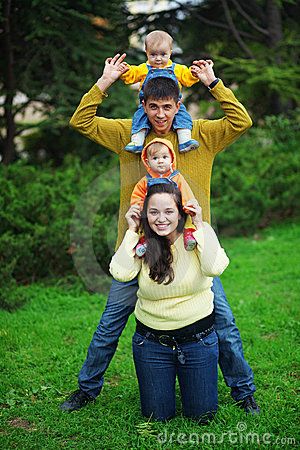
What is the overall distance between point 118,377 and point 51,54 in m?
5.06

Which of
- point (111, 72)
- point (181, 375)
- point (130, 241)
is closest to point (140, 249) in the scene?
point (130, 241)

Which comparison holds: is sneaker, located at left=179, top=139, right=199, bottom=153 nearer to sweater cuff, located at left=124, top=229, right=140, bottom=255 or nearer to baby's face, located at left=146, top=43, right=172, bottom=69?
sweater cuff, located at left=124, top=229, right=140, bottom=255

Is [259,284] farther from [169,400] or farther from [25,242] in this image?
[169,400]

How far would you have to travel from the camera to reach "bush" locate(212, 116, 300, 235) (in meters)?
8.21

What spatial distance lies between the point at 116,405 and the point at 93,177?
4186 mm

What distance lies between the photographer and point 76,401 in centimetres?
369

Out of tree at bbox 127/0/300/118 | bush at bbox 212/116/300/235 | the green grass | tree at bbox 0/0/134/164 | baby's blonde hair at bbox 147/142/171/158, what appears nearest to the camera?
baby's blonde hair at bbox 147/142/171/158

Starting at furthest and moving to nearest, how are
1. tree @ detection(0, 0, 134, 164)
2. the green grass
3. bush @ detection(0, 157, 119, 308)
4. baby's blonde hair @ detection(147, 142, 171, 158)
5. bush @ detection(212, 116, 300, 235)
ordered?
1. bush @ detection(212, 116, 300, 235)
2. tree @ detection(0, 0, 134, 164)
3. bush @ detection(0, 157, 119, 308)
4. the green grass
5. baby's blonde hair @ detection(147, 142, 171, 158)

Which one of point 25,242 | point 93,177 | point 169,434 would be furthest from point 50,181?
point 169,434

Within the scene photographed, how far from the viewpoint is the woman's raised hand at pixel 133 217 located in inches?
129

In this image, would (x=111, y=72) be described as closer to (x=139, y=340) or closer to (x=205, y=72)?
(x=205, y=72)

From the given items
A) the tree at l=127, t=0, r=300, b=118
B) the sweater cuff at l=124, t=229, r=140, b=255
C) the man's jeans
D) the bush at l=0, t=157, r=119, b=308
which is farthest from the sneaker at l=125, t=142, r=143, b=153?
the tree at l=127, t=0, r=300, b=118

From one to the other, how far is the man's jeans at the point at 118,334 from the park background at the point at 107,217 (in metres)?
0.19

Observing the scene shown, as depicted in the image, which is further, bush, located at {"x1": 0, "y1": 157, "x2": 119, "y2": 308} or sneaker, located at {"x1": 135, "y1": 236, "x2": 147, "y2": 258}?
bush, located at {"x1": 0, "y1": 157, "x2": 119, "y2": 308}
